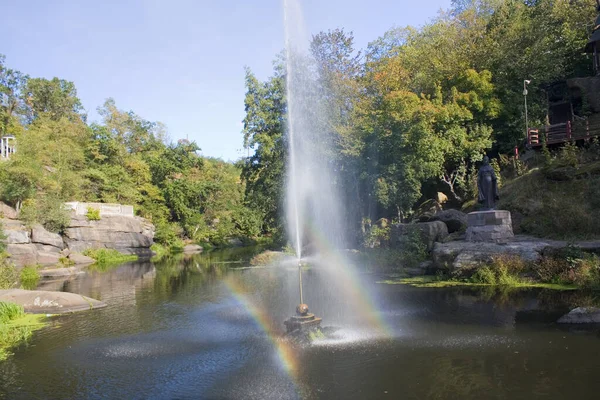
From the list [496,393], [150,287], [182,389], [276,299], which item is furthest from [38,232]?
[496,393]

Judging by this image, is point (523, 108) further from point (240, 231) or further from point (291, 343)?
point (240, 231)

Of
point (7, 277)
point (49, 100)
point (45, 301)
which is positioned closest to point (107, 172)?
point (49, 100)

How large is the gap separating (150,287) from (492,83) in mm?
32040

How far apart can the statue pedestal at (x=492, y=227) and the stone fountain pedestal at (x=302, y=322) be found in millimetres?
12022

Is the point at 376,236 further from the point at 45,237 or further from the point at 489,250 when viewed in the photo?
the point at 45,237

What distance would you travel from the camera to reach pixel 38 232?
39.0 meters

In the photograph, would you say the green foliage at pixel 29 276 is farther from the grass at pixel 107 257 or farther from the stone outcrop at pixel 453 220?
the stone outcrop at pixel 453 220

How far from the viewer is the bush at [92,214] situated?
46000mm

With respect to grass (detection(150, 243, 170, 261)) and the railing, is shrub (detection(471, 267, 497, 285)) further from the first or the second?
grass (detection(150, 243, 170, 261))

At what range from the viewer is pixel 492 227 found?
71.3 ft

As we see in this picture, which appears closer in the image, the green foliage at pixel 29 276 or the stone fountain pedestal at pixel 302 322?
the stone fountain pedestal at pixel 302 322

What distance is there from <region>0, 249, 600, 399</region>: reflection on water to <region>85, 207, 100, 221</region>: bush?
30.2 metres

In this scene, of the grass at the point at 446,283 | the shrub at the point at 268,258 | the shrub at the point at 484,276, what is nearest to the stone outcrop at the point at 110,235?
the shrub at the point at 268,258

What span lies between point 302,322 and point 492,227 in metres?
12.8
